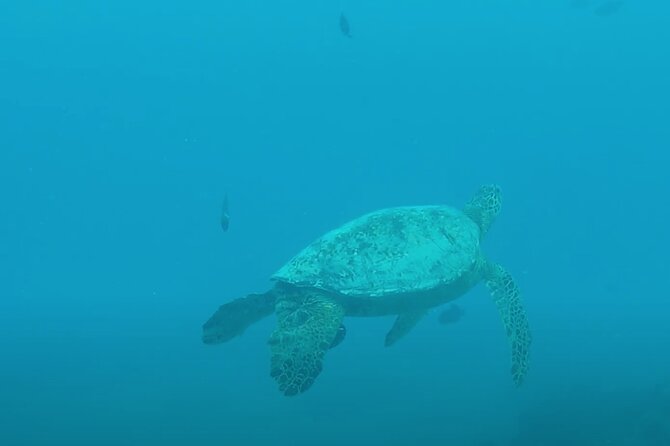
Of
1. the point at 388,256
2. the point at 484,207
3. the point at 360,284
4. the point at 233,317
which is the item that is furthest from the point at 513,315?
the point at 233,317

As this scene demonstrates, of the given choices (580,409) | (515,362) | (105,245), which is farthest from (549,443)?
(105,245)

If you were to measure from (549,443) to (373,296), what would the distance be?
10.3 ft

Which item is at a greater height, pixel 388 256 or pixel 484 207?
pixel 484 207

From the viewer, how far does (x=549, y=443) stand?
702 cm

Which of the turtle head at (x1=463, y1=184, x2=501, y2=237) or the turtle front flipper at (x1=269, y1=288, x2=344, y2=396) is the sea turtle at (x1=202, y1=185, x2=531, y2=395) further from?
the turtle head at (x1=463, y1=184, x2=501, y2=237)

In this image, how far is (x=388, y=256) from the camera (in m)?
6.41

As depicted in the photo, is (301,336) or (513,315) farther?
(513,315)

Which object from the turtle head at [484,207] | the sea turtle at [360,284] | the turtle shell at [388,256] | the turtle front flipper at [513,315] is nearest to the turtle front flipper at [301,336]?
the sea turtle at [360,284]

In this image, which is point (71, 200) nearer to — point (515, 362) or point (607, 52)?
point (607, 52)

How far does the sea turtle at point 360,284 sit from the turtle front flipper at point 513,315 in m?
0.02

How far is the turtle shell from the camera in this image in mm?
6148

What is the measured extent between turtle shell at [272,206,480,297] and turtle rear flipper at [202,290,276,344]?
0.36 metres

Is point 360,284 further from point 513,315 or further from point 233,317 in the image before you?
point 513,315

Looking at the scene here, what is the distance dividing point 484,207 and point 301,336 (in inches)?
186
